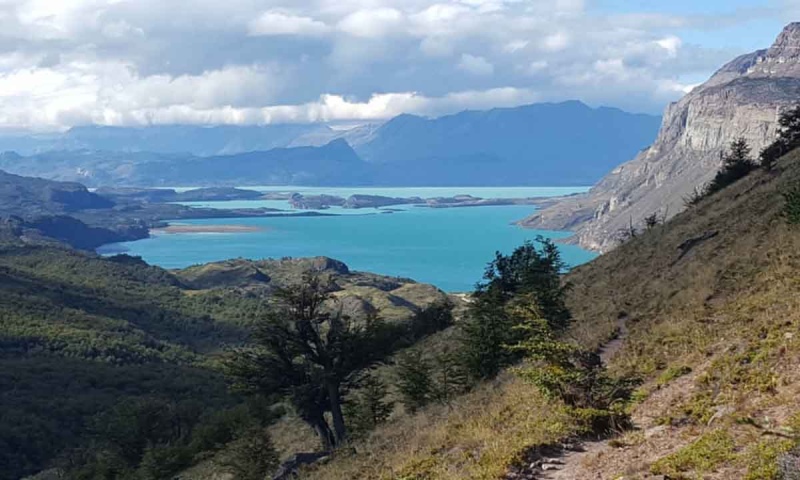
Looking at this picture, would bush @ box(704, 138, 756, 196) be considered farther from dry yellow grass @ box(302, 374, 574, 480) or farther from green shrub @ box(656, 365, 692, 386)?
green shrub @ box(656, 365, 692, 386)

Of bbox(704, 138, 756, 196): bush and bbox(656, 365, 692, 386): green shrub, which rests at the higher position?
bbox(704, 138, 756, 196): bush

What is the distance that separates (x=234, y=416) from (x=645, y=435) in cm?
3161

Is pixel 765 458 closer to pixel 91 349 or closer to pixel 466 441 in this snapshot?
pixel 466 441

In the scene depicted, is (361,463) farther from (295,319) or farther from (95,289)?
(95,289)

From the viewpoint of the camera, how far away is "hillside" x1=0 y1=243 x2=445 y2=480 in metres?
48.8

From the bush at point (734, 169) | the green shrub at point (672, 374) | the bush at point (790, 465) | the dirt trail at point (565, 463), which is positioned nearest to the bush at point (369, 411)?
the green shrub at point (672, 374)

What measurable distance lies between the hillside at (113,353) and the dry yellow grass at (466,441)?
1530 cm

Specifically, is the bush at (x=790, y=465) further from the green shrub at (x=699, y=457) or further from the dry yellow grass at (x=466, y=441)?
the dry yellow grass at (x=466, y=441)

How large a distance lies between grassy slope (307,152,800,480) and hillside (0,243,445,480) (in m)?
16.4

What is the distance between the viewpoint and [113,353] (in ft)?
378

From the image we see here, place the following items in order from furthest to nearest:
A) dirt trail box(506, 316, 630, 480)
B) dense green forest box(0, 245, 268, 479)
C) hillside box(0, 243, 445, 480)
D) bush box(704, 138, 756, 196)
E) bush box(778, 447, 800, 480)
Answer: dense green forest box(0, 245, 268, 479), hillside box(0, 243, 445, 480), bush box(704, 138, 756, 196), dirt trail box(506, 316, 630, 480), bush box(778, 447, 800, 480)

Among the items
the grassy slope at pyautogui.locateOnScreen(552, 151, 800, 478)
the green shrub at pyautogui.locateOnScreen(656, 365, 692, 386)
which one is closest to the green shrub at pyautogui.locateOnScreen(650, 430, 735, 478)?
the grassy slope at pyautogui.locateOnScreen(552, 151, 800, 478)

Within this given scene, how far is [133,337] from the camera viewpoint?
12625cm

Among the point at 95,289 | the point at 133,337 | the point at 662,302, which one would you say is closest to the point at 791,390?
the point at 662,302
